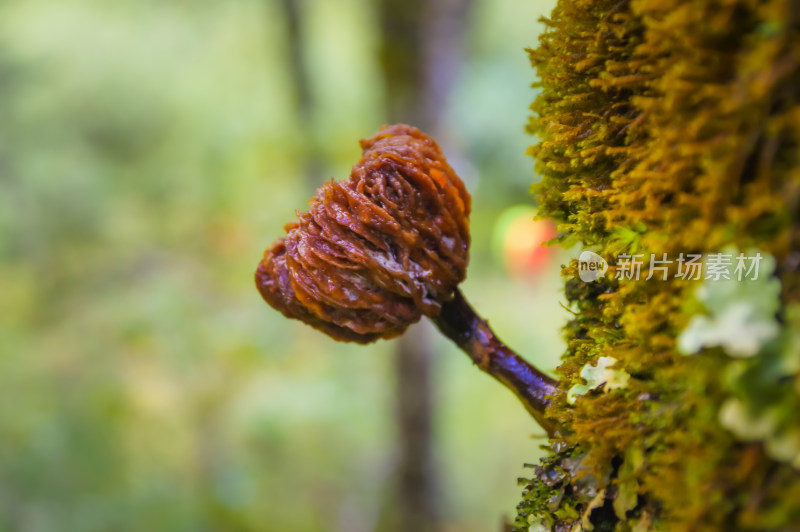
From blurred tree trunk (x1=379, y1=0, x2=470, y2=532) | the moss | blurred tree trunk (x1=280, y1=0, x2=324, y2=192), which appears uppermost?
blurred tree trunk (x1=280, y1=0, x2=324, y2=192)

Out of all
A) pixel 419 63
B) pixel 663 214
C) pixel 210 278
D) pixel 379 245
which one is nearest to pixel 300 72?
pixel 210 278

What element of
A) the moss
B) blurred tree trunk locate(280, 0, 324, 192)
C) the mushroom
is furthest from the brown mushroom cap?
blurred tree trunk locate(280, 0, 324, 192)

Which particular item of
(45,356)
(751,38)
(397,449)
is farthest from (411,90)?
(45,356)

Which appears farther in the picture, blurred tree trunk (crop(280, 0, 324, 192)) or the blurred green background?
blurred tree trunk (crop(280, 0, 324, 192))

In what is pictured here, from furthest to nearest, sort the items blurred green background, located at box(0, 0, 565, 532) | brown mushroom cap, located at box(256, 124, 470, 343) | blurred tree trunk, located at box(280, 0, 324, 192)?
blurred tree trunk, located at box(280, 0, 324, 192), blurred green background, located at box(0, 0, 565, 532), brown mushroom cap, located at box(256, 124, 470, 343)

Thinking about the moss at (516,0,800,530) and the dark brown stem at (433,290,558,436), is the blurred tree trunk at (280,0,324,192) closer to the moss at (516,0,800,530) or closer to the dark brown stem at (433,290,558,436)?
the dark brown stem at (433,290,558,436)

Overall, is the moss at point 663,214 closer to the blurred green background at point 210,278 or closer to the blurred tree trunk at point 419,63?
the blurred tree trunk at point 419,63

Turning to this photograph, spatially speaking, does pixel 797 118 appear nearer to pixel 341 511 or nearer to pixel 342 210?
pixel 342 210

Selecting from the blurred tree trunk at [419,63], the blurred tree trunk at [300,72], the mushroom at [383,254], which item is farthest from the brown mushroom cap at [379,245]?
the blurred tree trunk at [300,72]
